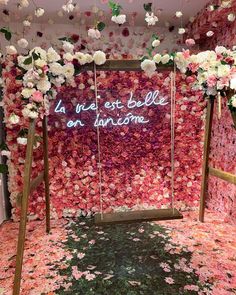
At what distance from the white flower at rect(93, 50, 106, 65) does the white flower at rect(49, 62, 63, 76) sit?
330 mm

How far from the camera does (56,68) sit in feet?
9.04

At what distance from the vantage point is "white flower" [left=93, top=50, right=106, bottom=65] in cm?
283

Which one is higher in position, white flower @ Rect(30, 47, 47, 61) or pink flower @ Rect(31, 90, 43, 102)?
white flower @ Rect(30, 47, 47, 61)

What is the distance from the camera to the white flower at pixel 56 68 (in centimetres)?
275

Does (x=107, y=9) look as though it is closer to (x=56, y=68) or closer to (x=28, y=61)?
(x=56, y=68)

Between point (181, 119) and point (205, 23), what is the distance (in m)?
1.30

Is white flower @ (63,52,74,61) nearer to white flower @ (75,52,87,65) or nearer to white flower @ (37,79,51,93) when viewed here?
white flower @ (75,52,87,65)

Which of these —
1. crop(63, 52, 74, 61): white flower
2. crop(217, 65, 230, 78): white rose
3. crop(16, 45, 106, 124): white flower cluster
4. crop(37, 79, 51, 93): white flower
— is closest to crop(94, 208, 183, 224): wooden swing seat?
crop(16, 45, 106, 124): white flower cluster

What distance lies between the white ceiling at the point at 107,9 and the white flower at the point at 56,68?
1012 mm

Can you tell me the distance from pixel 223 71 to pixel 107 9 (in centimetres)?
166

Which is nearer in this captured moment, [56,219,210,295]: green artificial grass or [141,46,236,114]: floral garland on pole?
[56,219,210,295]: green artificial grass

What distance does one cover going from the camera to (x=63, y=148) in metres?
4.21

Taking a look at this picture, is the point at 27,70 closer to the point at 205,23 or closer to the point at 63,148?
the point at 63,148

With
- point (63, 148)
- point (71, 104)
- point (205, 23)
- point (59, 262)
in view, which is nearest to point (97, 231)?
point (59, 262)
